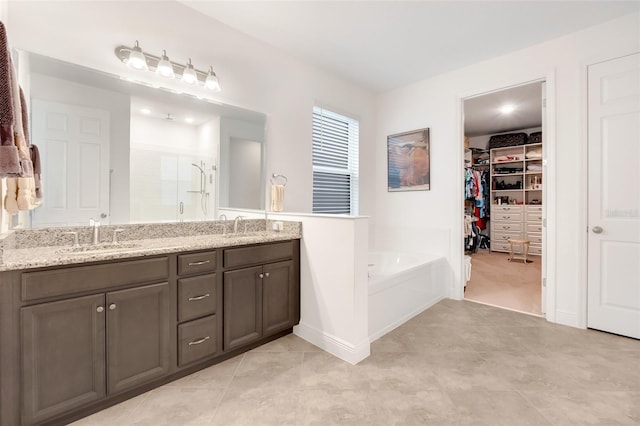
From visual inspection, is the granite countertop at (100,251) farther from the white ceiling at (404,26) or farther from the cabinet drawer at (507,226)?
the cabinet drawer at (507,226)

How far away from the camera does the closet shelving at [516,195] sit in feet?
19.7

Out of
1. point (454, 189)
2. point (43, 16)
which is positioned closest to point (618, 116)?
point (454, 189)

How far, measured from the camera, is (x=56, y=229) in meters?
1.82

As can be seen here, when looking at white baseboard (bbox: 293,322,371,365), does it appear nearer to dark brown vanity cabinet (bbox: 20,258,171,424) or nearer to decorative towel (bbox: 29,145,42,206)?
dark brown vanity cabinet (bbox: 20,258,171,424)

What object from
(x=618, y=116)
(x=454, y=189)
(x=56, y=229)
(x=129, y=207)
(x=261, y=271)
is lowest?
(x=261, y=271)

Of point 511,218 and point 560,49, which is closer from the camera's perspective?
point 560,49

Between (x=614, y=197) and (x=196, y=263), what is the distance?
11.3ft

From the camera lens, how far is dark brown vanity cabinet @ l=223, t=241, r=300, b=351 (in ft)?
6.95

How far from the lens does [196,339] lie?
1940mm

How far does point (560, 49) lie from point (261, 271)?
3429 millimetres

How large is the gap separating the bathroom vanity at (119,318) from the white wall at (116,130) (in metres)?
0.31

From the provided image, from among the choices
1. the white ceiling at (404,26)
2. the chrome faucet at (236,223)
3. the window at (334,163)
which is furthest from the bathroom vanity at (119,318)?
the white ceiling at (404,26)

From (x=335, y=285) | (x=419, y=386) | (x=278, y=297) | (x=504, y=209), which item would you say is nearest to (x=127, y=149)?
(x=278, y=297)

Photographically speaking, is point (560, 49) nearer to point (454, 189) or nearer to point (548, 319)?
point (454, 189)
